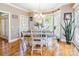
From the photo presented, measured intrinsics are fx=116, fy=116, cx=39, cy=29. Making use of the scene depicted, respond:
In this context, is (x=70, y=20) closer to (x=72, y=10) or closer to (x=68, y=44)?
(x=72, y=10)

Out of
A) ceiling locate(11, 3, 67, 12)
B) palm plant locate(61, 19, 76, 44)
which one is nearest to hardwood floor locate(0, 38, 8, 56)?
ceiling locate(11, 3, 67, 12)

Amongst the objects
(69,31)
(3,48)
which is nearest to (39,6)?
(69,31)

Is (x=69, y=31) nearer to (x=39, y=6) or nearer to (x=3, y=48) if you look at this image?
(x=39, y=6)

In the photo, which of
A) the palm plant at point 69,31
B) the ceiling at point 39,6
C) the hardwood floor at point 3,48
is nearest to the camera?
the hardwood floor at point 3,48

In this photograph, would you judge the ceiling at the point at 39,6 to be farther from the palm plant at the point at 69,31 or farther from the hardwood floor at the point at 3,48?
the hardwood floor at the point at 3,48

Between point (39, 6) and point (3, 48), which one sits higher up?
point (39, 6)

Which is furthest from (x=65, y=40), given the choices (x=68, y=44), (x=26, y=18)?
(x=26, y=18)

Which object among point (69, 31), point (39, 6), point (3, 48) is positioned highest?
point (39, 6)

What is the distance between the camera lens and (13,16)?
6.02 meters

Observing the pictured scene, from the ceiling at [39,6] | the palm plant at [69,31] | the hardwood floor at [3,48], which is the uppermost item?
the ceiling at [39,6]

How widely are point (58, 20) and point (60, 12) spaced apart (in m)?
0.45

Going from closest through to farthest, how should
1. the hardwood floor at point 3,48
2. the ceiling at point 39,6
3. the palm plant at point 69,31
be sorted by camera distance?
the hardwood floor at point 3,48 < the ceiling at point 39,6 < the palm plant at point 69,31

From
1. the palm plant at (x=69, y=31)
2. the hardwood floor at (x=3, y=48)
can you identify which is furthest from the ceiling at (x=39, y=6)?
the hardwood floor at (x=3, y=48)

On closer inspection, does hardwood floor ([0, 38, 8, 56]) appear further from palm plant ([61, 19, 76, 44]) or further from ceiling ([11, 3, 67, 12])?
palm plant ([61, 19, 76, 44])
